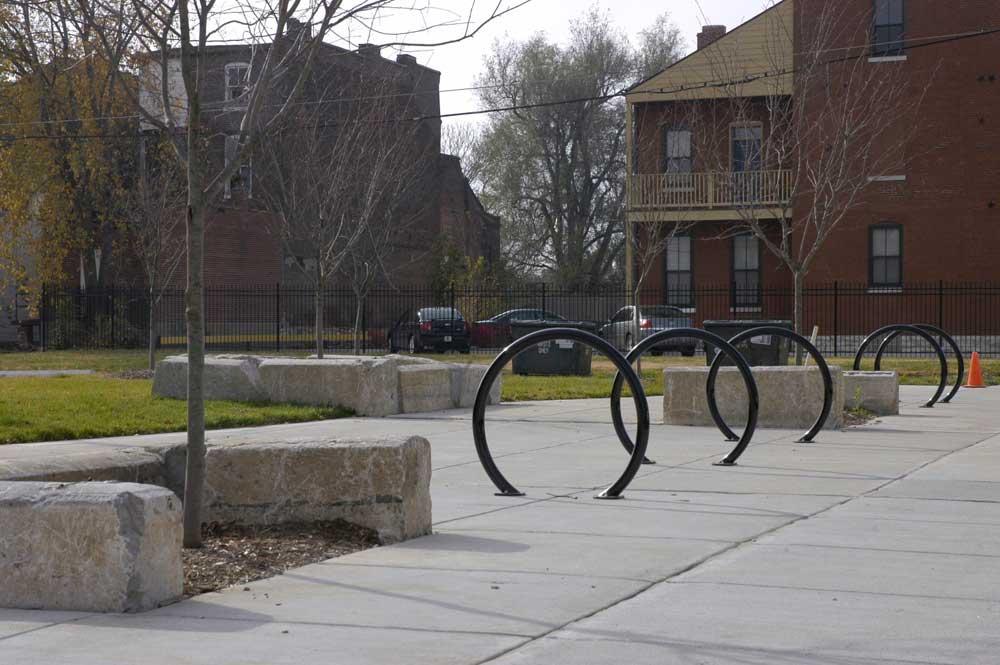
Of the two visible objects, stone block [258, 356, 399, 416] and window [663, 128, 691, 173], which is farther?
window [663, 128, 691, 173]

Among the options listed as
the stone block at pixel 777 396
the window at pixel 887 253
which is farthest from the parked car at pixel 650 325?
the stone block at pixel 777 396

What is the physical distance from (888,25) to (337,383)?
25.3m

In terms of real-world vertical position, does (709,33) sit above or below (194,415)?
above

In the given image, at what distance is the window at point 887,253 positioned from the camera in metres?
36.9

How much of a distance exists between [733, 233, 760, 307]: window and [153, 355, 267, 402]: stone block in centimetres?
2431

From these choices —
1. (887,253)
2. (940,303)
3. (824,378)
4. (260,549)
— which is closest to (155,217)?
(824,378)

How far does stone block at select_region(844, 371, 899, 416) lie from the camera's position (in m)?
17.1

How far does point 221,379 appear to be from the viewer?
675 inches

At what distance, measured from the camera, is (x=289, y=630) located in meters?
5.55

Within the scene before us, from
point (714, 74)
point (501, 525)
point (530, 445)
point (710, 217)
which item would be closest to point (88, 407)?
point (530, 445)

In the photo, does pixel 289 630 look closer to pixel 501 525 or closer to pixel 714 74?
pixel 501 525

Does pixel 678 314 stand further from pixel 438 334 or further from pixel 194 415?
pixel 194 415

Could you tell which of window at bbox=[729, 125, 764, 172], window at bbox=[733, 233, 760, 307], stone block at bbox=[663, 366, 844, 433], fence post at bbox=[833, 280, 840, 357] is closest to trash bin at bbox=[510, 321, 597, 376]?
fence post at bbox=[833, 280, 840, 357]

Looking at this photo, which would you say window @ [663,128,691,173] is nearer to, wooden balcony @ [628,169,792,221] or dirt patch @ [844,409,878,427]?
wooden balcony @ [628,169,792,221]
